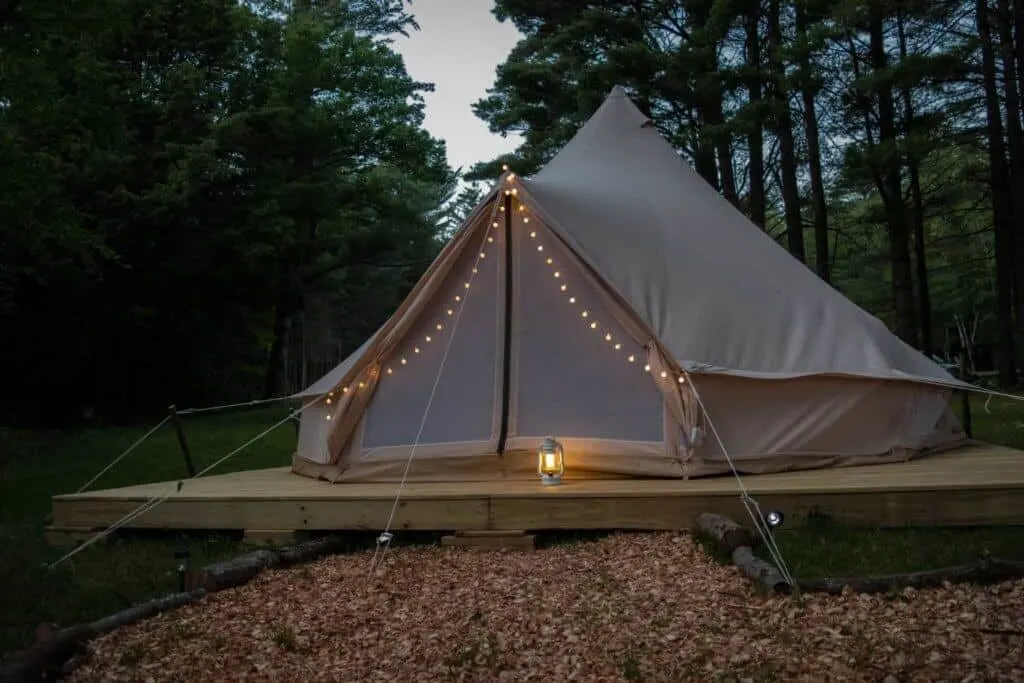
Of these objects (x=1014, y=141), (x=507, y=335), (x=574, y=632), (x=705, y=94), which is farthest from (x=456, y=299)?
(x=705, y=94)

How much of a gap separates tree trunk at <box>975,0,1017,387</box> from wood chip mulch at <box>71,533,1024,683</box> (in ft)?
34.2

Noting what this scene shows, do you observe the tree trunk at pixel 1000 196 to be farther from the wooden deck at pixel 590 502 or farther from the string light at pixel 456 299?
the string light at pixel 456 299

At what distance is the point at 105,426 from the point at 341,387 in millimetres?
10399

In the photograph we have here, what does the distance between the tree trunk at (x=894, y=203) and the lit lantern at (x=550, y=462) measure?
24.8 ft

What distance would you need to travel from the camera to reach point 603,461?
608cm

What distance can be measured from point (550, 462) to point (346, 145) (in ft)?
46.4

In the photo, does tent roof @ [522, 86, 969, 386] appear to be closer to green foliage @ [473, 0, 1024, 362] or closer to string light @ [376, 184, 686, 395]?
string light @ [376, 184, 686, 395]

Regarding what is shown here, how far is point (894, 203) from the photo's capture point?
515 inches

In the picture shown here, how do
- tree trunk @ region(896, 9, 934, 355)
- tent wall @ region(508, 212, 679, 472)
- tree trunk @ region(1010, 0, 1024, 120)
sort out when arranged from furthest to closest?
tree trunk @ region(896, 9, 934, 355) < tree trunk @ region(1010, 0, 1024, 120) < tent wall @ region(508, 212, 679, 472)

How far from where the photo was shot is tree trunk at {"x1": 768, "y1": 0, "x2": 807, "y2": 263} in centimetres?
1321

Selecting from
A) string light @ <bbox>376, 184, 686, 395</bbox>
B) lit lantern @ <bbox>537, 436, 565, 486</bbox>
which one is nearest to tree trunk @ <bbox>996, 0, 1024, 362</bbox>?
string light @ <bbox>376, 184, 686, 395</bbox>

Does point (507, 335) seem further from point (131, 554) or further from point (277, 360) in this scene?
point (277, 360)

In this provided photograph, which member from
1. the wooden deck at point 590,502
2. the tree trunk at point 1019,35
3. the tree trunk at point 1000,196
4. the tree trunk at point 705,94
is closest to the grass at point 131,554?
the wooden deck at point 590,502

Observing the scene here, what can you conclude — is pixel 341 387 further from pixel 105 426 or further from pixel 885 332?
pixel 105 426
